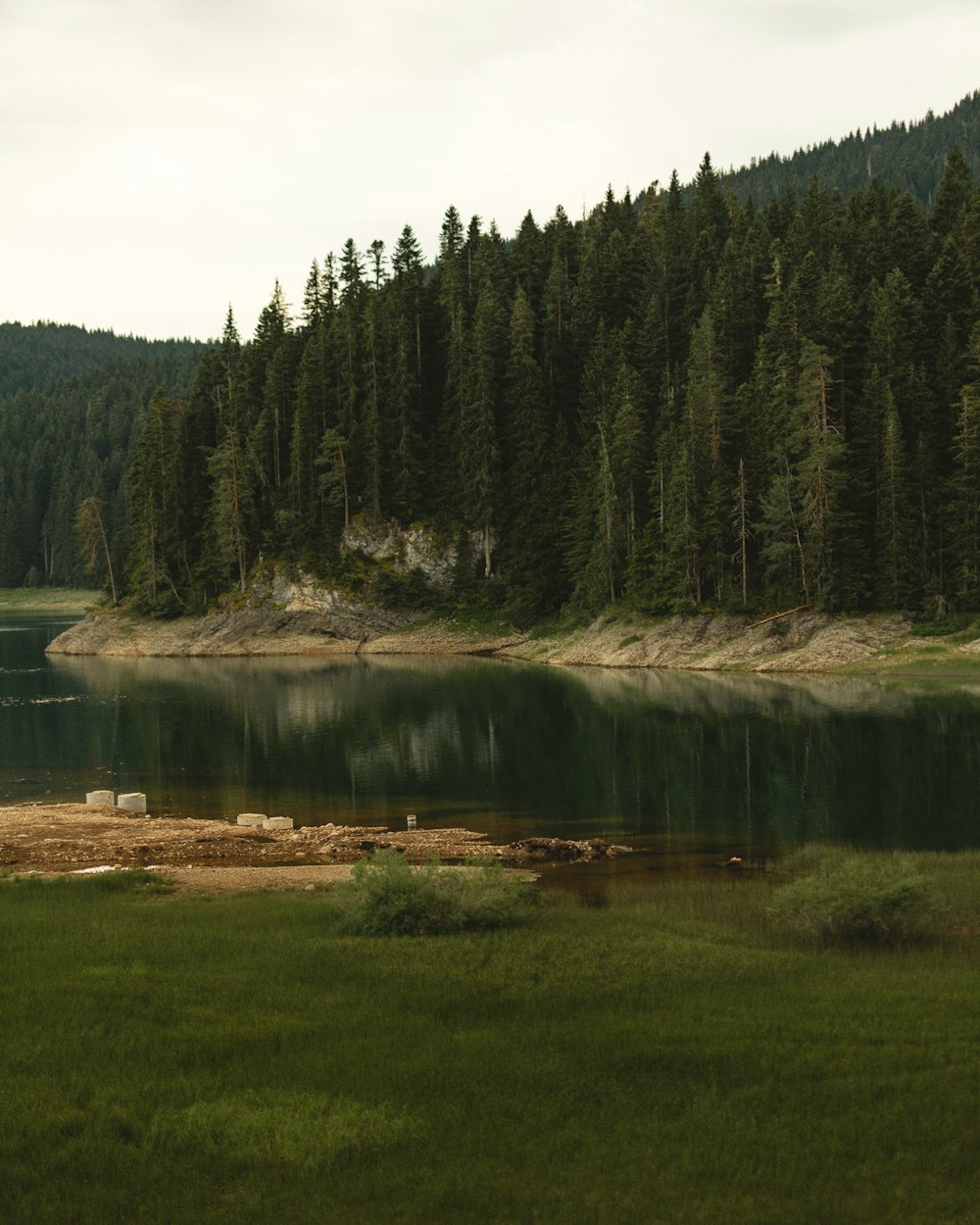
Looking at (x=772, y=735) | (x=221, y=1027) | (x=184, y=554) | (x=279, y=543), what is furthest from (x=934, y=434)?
(x=221, y=1027)

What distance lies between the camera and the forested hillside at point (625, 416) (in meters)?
80.2

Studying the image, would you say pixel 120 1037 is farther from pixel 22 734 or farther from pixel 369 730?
pixel 22 734

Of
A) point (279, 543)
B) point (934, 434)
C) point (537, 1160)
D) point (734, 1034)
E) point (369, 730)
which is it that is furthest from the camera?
point (279, 543)

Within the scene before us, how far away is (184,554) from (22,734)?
60484mm

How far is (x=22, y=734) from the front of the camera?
57.9m

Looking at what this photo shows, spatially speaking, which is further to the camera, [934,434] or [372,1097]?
[934,434]

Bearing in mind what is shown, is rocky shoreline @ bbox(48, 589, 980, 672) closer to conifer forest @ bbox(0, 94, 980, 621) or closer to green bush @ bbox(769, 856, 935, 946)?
conifer forest @ bbox(0, 94, 980, 621)

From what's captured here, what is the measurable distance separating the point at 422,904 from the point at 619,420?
80.3m

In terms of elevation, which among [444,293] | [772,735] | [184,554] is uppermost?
[444,293]

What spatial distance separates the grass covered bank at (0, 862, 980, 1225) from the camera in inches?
357

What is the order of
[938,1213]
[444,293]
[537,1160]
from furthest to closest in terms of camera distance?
A: 1. [444,293]
2. [537,1160]
3. [938,1213]

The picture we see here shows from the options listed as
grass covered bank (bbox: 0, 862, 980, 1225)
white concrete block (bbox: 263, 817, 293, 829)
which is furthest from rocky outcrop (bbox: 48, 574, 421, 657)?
grass covered bank (bbox: 0, 862, 980, 1225)

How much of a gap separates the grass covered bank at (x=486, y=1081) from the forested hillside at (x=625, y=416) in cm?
6481

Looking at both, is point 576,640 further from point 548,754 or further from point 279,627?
point 548,754
